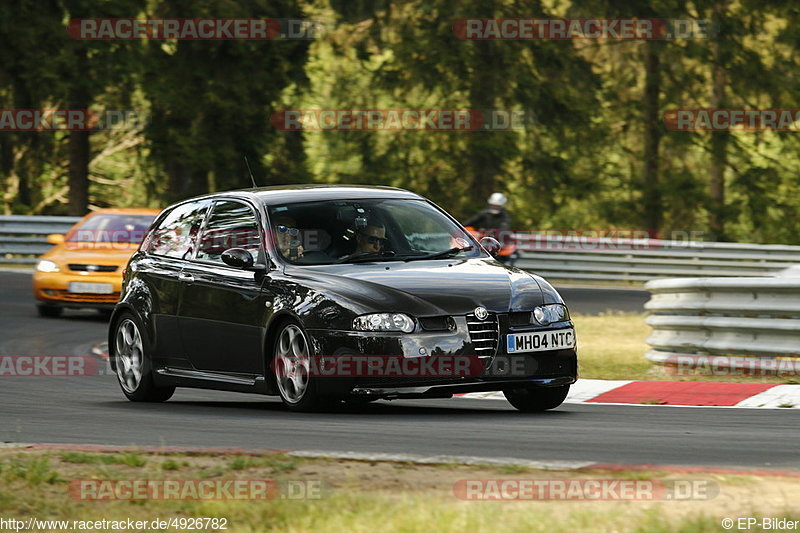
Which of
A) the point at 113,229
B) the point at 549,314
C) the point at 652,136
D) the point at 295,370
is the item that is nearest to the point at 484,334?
the point at 549,314

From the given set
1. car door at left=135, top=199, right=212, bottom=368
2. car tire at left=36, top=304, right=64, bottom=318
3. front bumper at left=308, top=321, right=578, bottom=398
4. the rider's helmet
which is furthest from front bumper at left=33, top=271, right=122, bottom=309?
front bumper at left=308, top=321, right=578, bottom=398

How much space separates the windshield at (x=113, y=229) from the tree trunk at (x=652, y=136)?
19.4 metres

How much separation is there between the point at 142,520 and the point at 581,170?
3117 centimetres

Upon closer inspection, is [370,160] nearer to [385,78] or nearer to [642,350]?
[385,78]

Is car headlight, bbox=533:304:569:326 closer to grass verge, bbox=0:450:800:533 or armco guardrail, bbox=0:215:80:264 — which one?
grass verge, bbox=0:450:800:533

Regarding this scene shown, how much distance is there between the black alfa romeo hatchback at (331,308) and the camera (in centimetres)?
940

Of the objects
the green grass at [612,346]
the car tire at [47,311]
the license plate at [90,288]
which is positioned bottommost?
the green grass at [612,346]

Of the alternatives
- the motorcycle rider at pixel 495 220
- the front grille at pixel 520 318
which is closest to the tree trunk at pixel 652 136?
the motorcycle rider at pixel 495 220

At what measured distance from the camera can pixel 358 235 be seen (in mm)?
10391

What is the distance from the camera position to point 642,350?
16.1 m

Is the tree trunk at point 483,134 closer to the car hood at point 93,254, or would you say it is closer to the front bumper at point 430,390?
the car hood at point 93,254

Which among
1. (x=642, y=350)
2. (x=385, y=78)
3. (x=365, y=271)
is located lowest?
(x=642, y=350)

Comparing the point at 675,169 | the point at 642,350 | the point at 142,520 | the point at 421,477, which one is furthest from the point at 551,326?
the point at 675,169

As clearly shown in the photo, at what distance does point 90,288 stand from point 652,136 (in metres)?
21.6
